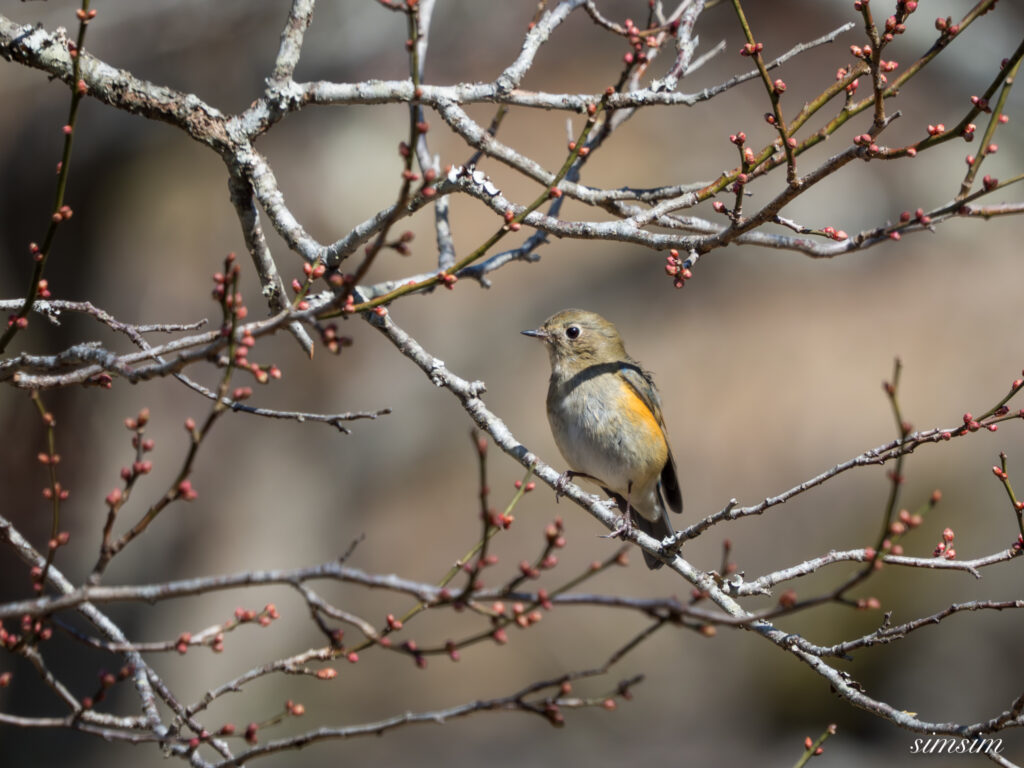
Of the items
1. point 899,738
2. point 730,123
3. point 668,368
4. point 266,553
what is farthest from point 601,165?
point 899,738

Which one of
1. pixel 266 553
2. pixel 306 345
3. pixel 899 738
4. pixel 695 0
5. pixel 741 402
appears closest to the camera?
pixel 306 345

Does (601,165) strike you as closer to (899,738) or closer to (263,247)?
(899,738)

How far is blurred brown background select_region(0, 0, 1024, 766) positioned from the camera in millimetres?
9039

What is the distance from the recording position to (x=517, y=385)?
10227 mm

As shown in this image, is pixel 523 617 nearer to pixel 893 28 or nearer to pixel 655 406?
pixel 893 28

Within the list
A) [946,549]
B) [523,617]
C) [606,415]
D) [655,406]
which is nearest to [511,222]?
[523,617]

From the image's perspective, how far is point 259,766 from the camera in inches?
372

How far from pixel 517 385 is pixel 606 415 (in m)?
5.45

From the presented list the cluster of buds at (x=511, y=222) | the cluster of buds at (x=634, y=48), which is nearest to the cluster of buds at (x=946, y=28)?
the cluster of buds at (x=634, y=48)

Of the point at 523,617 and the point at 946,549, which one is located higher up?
the point at 946,549

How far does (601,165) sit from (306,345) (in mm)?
7956

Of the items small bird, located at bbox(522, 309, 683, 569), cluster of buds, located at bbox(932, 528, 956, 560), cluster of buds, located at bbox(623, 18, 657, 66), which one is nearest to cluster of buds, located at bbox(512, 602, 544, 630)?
cluster of buds, located at bbox(623, 18, 657, 66)

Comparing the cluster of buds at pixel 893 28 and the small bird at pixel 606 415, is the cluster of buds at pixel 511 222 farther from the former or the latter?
the small bird at pixel 606 415

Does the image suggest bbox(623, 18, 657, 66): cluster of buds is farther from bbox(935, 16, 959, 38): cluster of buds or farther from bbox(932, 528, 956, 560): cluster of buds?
bbox(932, 528, 956, 560): cluster of buds
